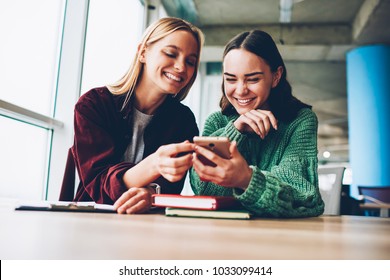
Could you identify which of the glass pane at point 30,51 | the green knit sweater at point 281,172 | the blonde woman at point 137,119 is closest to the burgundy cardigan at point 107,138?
the blonde woman at point 137,119

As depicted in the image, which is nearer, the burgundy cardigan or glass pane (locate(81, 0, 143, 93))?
the burgundy cardigan

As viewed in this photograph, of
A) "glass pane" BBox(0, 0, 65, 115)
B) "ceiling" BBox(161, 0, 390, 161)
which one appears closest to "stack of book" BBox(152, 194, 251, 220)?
"glass pane" BBox(0, 0, 65, 115)

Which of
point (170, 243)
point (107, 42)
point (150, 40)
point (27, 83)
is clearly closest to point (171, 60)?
point (150, 40)

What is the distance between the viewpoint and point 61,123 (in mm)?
2443

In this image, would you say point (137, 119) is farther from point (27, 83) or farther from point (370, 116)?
point (370, 116)

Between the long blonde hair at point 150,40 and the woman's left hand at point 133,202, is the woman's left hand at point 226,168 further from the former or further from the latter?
the long blonde hair at point 150,40

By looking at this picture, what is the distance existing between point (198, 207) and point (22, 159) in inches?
64.0

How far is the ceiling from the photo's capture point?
5086 mm

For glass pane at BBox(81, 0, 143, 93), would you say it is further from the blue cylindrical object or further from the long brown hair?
the blue cylindrical object

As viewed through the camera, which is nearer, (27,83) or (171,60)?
(171,60)

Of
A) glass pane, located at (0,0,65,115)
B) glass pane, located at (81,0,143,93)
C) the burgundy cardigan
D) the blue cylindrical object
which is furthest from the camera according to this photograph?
the blue cylindrical object

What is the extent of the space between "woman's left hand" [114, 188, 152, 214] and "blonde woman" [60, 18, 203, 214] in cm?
6

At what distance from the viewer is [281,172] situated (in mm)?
1084

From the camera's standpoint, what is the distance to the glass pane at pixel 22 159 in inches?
78.3
